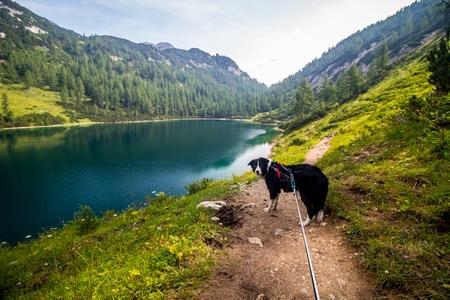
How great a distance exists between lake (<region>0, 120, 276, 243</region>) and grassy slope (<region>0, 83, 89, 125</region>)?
5421 cm

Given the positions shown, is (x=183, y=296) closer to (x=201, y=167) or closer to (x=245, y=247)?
(x=245, y=247)

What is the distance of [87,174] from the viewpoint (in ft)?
139

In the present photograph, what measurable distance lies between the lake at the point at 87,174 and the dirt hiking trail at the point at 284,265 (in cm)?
2219

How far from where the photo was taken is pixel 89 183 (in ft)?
123

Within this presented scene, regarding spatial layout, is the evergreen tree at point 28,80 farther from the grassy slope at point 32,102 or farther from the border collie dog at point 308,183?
the border collie dog at point 308,183

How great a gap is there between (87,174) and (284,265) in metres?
43.1

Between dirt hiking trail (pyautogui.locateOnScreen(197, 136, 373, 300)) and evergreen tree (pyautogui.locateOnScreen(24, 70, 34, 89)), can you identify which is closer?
dirt hiking trail (pyautogui.locateOnScreen(197, 136, 373, 300))

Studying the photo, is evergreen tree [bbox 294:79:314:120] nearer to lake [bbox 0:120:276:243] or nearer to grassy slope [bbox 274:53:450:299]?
lake [bbox 0:120:276:243]

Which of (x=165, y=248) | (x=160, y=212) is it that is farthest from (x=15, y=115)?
(x=165, y=248)

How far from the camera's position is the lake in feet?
90.7

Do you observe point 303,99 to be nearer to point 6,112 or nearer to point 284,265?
point 284,265

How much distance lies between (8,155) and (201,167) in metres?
42.8

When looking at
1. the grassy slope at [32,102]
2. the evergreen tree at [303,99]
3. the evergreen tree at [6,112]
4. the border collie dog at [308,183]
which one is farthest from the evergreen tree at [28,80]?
the border collie dog at [308,183]

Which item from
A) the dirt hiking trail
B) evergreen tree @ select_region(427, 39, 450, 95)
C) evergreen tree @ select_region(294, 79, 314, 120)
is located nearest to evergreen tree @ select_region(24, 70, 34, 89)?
evergreen tree @ select_region(294, 79, 314, 120)
